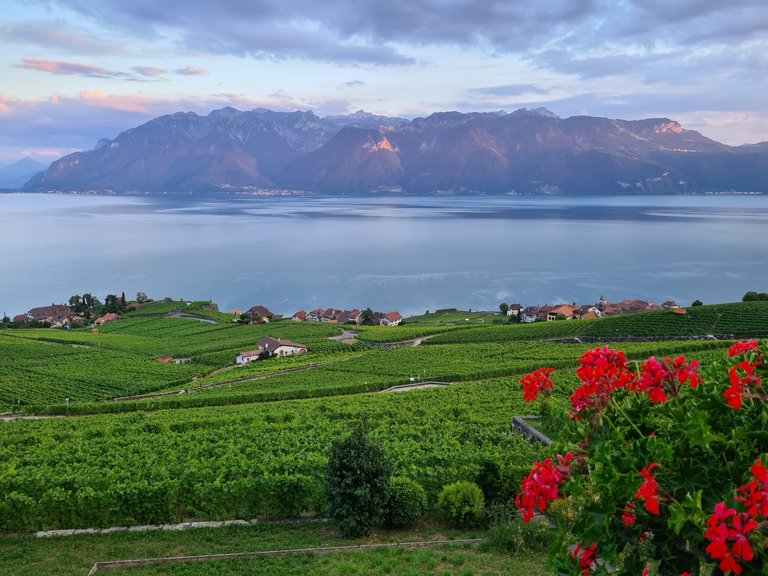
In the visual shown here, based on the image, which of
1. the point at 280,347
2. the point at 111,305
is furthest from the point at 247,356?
the point at 111,305

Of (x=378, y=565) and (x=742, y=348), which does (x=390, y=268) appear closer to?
(x=378, y=565)

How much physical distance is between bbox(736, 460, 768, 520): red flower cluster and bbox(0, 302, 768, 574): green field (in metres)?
8.41

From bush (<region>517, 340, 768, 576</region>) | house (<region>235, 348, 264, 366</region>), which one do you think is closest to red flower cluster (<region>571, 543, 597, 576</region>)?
bush (<region>517, 340, 768, 576</region>)

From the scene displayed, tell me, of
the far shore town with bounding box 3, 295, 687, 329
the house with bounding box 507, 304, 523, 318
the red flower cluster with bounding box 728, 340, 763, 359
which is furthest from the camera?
the house with bounding box 507, 304, 523, 318

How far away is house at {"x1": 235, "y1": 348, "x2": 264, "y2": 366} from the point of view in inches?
2227

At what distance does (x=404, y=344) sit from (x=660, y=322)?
26.1 metres

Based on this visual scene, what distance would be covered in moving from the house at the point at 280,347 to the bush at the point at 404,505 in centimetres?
4663

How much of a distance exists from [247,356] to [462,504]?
153 feet

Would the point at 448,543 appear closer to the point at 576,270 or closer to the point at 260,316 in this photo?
the point at 260,316

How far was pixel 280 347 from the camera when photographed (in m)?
59.6

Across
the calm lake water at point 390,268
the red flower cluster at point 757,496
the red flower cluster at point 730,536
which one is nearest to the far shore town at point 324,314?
the calm lake water at point 390,268

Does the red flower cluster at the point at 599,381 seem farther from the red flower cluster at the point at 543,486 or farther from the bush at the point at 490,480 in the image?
the bush at the point at 490,480

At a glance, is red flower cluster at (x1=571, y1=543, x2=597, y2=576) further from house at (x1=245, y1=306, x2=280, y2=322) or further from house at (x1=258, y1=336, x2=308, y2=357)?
house at (x1=245, y1=306, x2=280, y2=322)

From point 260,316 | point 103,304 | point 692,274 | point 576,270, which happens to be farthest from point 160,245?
point 692,274
